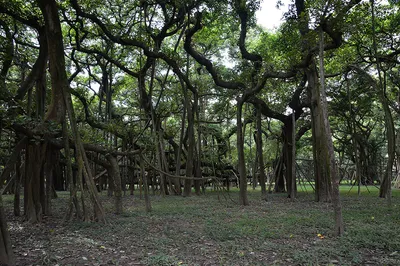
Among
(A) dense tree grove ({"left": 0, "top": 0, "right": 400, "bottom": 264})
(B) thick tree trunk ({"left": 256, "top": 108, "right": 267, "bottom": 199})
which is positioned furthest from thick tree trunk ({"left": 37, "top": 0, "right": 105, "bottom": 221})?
(B) thick tree trunk ({"left": 256, "top": 108, "right": 267, "bottom": 199})

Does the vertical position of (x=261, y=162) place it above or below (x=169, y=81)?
below

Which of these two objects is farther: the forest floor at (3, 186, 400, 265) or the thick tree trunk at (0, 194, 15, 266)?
the forest floor at (3, 186, 400, 265)

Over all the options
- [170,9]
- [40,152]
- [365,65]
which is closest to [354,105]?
[365,65]

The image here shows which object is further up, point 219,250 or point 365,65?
point 365,65

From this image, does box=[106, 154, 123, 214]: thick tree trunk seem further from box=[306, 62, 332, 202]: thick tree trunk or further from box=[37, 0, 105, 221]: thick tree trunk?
box=[306, 62, 332, 202]: thick tree trunk

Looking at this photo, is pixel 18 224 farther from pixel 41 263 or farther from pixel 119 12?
pixel 119 12

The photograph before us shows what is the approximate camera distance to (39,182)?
711 centimetres

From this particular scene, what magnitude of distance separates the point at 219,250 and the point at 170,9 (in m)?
8.23

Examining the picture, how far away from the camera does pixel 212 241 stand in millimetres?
5152

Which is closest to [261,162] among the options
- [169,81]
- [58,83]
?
[169,81]

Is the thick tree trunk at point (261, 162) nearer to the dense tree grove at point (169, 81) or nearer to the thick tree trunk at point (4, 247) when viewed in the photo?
the dense tree grove at point (169, 81)

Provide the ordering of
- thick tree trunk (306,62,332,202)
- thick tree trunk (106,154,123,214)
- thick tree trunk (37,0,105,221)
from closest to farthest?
thick tree trunk (37,0,105,221) → thick tree trunk (106,154,123,214) → thick tree trunk (306,62,332,202)

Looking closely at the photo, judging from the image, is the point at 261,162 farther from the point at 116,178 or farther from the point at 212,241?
the point at 212,241

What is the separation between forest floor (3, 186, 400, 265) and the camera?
163 inches
